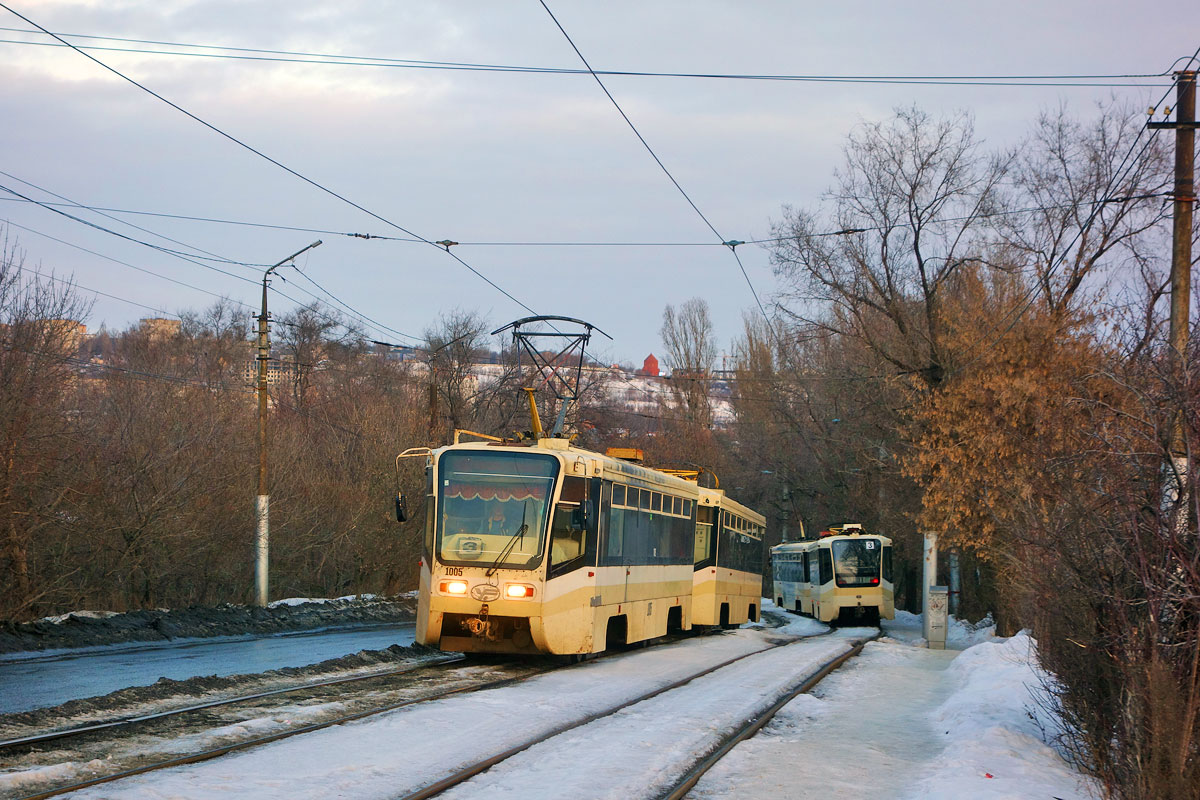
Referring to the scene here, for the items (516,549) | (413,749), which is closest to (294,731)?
(413,749)

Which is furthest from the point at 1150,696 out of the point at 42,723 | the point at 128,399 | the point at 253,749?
the point at 128,399

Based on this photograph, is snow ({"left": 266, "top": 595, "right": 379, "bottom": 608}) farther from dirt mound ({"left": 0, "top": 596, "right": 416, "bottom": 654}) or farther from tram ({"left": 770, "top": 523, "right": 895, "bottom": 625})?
tram ({"left": 770, "top": 523, "right": 895, "bottom": 625})

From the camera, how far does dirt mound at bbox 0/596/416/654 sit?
1833cm

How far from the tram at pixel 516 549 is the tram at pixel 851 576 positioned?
22.8 metres

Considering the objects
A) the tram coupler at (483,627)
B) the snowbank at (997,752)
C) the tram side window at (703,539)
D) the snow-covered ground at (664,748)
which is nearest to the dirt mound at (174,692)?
the tram coupler at (483,627)

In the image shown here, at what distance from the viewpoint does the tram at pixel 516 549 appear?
49.7 ft

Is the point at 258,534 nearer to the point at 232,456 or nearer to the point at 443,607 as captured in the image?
the point at 232,456

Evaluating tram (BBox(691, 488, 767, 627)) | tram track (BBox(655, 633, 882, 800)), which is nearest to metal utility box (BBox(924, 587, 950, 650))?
tram (BBox(691, 488, 767, 627))

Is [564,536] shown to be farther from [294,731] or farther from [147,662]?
[294,731]

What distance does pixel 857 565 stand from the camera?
38.5 metres

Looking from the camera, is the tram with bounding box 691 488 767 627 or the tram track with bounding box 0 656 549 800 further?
the tram with bounding box 691 488 767 627

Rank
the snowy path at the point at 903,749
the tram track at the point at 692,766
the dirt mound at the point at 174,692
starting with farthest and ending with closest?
the dirt mound at the point at 174,692 → the snowy path at the point at 903,749 → the tram track at the point at 692,766

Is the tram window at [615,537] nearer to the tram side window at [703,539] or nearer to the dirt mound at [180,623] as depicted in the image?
the tram side window at [703,539]

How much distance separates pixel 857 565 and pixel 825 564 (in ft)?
4.10
